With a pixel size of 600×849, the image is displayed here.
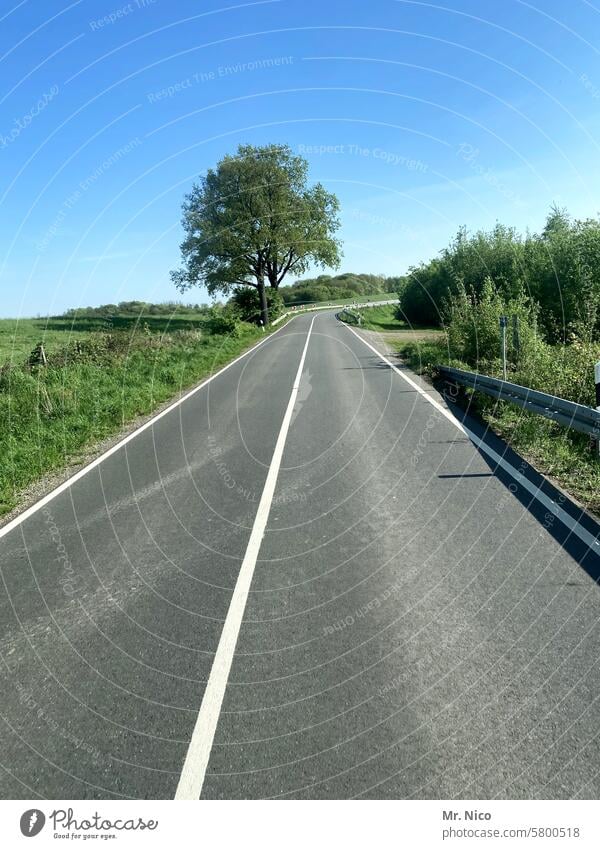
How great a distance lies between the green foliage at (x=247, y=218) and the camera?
152 feet

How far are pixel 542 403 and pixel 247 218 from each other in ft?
139

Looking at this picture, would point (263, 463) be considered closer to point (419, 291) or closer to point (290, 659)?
point (290, 659)

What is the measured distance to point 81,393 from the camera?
47.6ft

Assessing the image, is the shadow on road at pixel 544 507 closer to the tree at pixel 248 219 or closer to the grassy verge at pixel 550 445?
the grassy verge at pixel 550 445

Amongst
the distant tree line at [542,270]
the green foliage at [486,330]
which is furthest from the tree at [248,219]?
the green foliage at [486,330]

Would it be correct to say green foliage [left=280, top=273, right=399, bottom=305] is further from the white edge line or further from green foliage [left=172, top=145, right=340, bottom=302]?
the white edge line

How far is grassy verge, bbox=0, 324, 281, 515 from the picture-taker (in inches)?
372

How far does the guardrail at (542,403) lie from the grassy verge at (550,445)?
0.28 metres

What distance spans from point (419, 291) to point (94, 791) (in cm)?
5325

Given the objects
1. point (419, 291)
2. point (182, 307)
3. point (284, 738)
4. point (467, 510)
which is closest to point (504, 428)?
point (467, 510)

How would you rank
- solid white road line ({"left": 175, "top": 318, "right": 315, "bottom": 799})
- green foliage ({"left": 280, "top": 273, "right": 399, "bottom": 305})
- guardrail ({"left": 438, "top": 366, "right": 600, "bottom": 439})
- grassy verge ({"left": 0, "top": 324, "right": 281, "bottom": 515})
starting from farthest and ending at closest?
1. green foliage ({"left": 280, "top": 273, "right": 399, "bottom": 305})
2. grassy verge ({"left": 0, "top": 324, "right": 281, "bottom": 515})
3. guardrail ({"left": 438, "top": 366, "right": 600, "bottom": 439})
4. solid white road line ({"left": 175, "top": 318, "right": 315, "bottom": 799})

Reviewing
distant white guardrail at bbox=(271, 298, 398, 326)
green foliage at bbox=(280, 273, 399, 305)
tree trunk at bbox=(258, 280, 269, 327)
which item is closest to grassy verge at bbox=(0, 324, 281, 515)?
tree trunk at bbox=(258, 280, 269, 327)

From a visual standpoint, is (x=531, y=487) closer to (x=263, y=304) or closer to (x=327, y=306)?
(x=263, y=304)

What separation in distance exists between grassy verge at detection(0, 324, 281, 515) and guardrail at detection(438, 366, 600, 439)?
7.76 m
